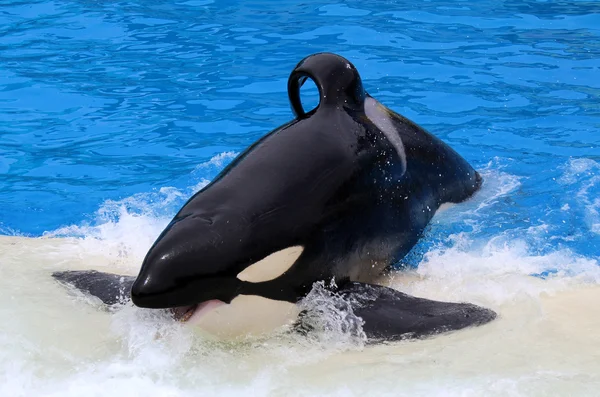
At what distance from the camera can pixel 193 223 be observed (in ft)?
15.4

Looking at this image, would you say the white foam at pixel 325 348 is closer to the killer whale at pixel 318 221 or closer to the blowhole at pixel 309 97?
the killer whale at pixel 318 221

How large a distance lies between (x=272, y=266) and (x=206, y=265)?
45cm

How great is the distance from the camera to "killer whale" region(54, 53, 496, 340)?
463cm

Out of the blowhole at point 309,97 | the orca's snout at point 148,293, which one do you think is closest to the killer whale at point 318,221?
the orca's snout at point 148,293

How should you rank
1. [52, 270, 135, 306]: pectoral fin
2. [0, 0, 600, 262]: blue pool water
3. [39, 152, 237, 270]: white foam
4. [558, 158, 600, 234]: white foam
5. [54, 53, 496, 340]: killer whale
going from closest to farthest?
[54, 53, 496, 340]: killer whale, [52, 270, 135, 306]: pectoral fin, [39, 152, 237, 270]: white foam, [558, 158, 600, 234]: white foam, [0, 0, 600, 262]: blue pool water

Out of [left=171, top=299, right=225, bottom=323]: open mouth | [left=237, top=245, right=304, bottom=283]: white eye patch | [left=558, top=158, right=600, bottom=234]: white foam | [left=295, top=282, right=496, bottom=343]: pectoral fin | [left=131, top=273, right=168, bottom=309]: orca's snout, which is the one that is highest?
[left=131, top=273, right=168, bottom=309]: orca's snout

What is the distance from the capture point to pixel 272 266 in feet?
16.1

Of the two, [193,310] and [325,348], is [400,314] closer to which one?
[325,348]

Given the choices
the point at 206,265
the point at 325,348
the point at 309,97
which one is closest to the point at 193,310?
the point at 206,265

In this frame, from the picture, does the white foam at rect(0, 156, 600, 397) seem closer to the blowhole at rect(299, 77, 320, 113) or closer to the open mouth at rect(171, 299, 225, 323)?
the open mouth at rect(171, 299, 225, 323)

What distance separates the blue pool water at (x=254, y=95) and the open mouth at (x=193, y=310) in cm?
227

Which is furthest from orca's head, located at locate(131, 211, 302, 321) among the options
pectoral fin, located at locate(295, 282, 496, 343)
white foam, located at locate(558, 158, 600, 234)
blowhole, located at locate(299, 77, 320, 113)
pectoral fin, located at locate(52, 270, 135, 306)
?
blowhole, located at locate(299, 77, 320, 113)

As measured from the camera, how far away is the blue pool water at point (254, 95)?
824 centimetres

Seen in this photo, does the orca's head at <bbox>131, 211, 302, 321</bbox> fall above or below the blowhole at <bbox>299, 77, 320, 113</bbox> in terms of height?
above
